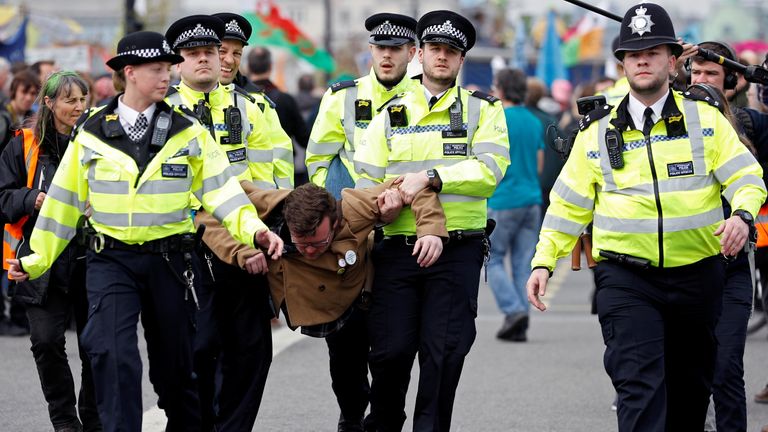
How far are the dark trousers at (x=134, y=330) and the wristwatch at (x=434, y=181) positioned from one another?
1232 mm

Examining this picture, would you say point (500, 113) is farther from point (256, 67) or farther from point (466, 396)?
point (256, 67)

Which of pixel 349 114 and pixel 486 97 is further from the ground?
pixel 486 97

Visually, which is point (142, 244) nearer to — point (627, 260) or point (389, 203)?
point (389, 203)

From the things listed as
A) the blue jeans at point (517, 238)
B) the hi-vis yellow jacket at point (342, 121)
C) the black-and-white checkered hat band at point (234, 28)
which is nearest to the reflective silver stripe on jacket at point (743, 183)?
the hi-vis yellow jacket at point (342, 121)

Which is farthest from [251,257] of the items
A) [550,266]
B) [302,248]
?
[550,266]

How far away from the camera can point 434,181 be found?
725cm

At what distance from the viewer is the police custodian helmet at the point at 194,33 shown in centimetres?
777

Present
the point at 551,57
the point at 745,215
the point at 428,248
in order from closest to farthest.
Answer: the point at 745,215, the point at 428,248, the point at 551,57

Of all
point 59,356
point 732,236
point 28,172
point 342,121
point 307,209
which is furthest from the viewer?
point 342,121

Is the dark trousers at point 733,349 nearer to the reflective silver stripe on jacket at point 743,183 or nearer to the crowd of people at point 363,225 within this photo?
the crowd of people at point 363,225

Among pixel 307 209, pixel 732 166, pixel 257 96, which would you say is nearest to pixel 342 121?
pixel 257 96

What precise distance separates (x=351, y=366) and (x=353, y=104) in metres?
1.48

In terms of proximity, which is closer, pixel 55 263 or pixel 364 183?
pixel 364 183

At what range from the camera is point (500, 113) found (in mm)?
7594
